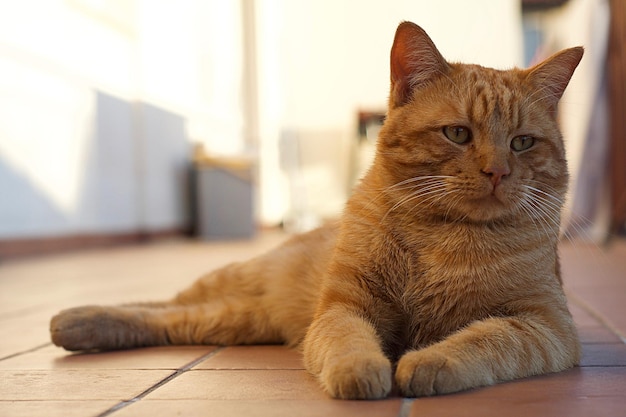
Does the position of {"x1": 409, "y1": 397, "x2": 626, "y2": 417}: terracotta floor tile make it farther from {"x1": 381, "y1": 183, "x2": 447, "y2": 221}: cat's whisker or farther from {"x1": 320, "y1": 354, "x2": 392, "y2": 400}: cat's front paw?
{"x1": 381, "y1": 183, "x2": 447, "y2": 221}: cat's whisker

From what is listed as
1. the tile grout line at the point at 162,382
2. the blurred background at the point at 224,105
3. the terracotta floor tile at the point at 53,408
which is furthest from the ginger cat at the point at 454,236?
the blurred background at the point at 224,105

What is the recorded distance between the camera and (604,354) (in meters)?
1.76

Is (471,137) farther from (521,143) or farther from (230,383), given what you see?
(230,383)

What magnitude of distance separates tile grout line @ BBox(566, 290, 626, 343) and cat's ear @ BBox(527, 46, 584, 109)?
63cm

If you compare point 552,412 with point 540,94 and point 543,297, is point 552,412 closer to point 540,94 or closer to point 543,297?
point 543,297

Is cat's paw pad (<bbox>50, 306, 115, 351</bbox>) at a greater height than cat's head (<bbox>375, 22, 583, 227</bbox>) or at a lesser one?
lesser

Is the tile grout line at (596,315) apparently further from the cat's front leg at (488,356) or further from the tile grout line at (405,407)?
the tile grout line at (405,407)

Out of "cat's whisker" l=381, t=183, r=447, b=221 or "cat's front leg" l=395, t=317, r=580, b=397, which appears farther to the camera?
"cat's whisker" l=381, t=183, r=447, b=221

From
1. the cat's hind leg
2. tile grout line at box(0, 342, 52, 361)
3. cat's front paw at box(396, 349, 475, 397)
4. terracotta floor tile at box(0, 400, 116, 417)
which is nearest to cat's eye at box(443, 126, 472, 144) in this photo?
cat's front paw at box(396, 349, 475, 397)

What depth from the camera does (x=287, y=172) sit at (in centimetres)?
1014

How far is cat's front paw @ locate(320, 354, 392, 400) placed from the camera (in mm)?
1315

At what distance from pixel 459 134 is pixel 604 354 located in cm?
60

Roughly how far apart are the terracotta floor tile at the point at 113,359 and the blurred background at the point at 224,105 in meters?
1.11

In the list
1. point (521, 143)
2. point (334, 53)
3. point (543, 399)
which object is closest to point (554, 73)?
point (521, 143)
